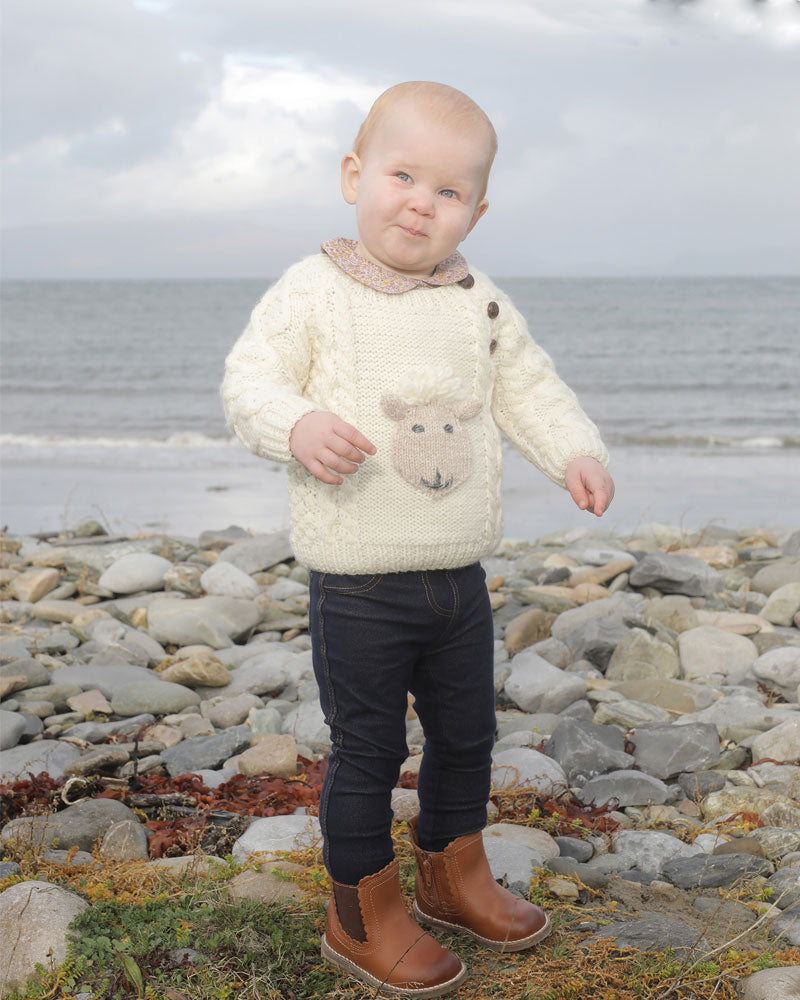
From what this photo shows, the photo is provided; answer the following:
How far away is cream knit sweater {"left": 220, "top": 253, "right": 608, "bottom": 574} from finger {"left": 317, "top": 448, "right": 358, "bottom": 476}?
0.22m

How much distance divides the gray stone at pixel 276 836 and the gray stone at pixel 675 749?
50.6 inches

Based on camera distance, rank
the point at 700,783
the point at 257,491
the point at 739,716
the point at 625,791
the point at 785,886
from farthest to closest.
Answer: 1. the point at 257,491
2. the point at 739,716
3. the point at 700,783
4. the point at 625,791
5. the point at 785,886

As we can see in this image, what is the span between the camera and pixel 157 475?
11.0 metres

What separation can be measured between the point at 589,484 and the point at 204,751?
2003mm

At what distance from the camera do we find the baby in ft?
7.87

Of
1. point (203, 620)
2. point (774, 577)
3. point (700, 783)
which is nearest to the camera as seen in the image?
point (700, 783)

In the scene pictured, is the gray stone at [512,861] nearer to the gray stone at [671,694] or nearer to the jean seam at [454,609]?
the jean seam at [454,609]

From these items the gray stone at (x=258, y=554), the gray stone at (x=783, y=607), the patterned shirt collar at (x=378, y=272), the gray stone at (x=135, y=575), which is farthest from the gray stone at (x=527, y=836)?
the gray stone at (x=258, y=554)

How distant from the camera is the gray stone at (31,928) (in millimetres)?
2426

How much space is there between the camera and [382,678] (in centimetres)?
241

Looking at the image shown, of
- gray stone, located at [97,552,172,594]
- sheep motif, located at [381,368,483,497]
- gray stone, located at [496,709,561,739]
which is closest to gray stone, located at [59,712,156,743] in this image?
gray stone, located at [496,709,561,739]

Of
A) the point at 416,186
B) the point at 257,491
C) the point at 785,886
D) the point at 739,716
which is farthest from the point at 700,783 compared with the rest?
the point at 257,491

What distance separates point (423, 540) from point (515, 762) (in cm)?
154

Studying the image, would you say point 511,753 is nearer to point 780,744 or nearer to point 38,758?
point 780,744
